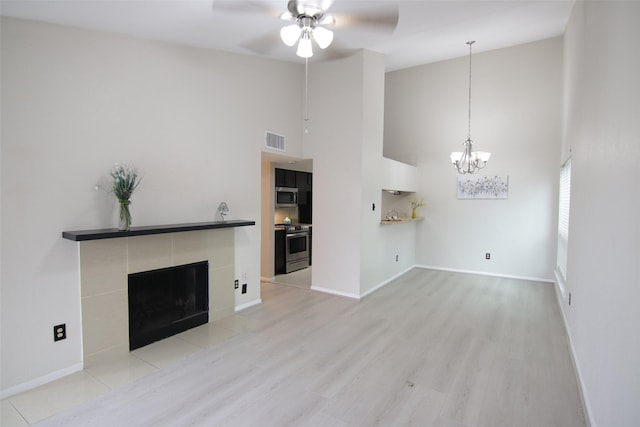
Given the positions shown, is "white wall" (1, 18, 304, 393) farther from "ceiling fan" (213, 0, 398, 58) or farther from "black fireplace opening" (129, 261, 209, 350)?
"ceiling fan" (213, 0, 398, 58)

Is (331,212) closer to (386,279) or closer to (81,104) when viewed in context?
(386,279)

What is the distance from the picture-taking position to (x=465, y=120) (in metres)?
6.31

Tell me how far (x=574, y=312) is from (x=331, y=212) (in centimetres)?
309

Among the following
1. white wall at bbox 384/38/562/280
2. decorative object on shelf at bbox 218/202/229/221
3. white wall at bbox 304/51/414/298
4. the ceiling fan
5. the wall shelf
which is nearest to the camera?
the ceiling fan

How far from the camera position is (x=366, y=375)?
8.91ft

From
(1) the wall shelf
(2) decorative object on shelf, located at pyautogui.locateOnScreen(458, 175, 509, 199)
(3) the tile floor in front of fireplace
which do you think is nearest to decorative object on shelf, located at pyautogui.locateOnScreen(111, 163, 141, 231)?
(3) the tile floor in front of fireplace

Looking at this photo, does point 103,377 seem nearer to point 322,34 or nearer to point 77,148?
point 77,148

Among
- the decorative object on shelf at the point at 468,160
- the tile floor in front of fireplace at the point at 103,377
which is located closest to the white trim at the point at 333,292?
the tile floor in front of fireplace at the point at 103,377

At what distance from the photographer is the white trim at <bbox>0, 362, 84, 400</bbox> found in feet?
7.81

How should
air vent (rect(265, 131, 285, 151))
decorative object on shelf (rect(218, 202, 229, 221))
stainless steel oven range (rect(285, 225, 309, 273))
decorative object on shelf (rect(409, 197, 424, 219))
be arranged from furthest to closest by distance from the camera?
decorative object on shelf (rect(409, 197, 424, 219)), stainless steel oven range (rect(285, 225, 309, 273)), air vent (rect(265, 131, 285, 151)), decorative object on shelf (rect(218, 202, 229, 221))

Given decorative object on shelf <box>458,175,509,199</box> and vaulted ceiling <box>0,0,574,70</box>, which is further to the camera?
decorative object on shelf <box>458,175,509,199</box>

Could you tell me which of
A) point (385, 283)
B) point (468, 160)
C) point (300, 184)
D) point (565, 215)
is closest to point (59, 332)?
point (385, 283)

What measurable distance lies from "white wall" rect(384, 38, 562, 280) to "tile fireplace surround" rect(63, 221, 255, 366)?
4.81 meters

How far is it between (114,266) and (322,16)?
8.92 feet
